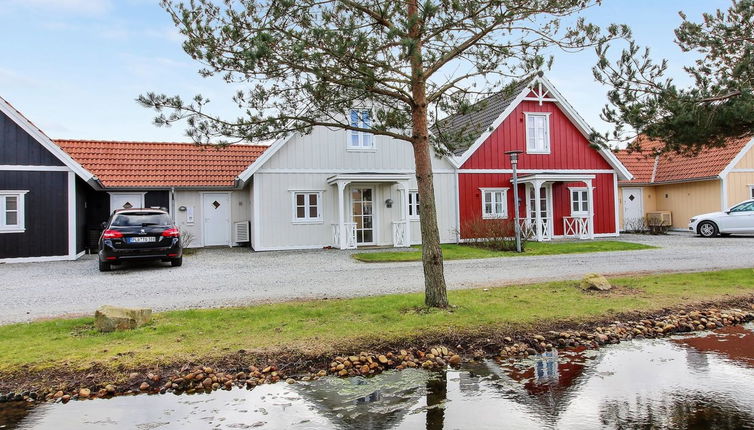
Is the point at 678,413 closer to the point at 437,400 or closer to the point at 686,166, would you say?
the point at 437,400

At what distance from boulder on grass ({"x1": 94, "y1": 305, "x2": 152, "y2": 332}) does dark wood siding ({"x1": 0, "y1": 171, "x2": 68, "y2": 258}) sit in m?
12.0

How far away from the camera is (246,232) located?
2123cm

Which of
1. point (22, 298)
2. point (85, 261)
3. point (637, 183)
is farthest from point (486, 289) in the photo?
point (637, 183)

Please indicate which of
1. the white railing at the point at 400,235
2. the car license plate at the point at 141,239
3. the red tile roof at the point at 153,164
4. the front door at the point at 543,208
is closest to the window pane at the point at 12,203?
the red tile roof at the point at 153,164

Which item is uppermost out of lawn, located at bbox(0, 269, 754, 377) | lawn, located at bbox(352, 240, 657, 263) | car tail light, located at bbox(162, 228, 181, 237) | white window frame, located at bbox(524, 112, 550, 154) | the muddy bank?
white window frame, located at bbox(524, 112, 550, 154)

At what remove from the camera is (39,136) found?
1684 cm

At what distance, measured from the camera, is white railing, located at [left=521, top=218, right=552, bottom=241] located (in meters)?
21.8

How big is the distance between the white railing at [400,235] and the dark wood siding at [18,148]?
38.4 feet

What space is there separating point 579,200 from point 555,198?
117 centimetres

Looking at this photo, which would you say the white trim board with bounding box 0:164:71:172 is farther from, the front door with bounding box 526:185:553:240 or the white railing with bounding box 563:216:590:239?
the white railing with bounding box 563:216:590:239

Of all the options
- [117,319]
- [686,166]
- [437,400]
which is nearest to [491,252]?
[117,319]

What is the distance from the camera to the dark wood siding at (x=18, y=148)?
54.4 feet

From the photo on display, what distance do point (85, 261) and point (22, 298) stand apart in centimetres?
715

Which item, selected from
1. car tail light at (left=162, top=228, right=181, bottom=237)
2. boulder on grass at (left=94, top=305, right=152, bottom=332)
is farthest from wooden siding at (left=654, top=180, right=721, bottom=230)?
boulder on grass at (left=94, top=305, right=152, bottom=332)
